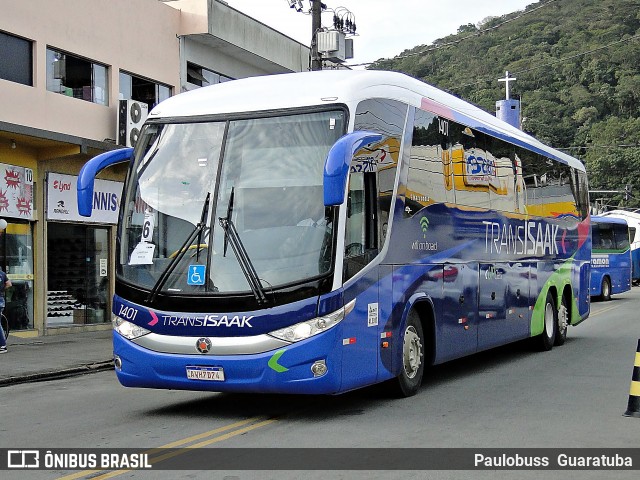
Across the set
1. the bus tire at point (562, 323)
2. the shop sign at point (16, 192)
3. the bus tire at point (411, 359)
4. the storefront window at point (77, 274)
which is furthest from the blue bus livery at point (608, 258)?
the bus tire at point (411, 359)

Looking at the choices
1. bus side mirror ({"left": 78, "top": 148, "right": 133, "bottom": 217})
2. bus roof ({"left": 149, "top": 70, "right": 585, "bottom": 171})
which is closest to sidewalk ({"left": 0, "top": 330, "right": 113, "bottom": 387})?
bus side mirror ({"left": 78, "top": 148, "right": 133, "bottom": 217})

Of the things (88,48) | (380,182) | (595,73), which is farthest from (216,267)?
(595,73)

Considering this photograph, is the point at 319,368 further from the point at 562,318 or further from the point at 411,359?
the point at 562,318

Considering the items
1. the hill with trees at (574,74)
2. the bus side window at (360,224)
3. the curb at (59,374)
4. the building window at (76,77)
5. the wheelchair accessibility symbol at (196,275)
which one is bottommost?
the curb at (59,374)

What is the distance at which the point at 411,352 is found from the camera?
10.8 metres

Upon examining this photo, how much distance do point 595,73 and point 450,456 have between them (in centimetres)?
8016

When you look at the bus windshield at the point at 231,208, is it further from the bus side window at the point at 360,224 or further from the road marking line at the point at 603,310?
the road marking line at the point at 603,310

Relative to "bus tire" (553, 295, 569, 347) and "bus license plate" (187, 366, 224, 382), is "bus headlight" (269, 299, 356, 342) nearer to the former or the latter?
"bus license plate" (187, 366, 224, 382)

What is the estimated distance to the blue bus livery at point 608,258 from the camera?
36094 mm

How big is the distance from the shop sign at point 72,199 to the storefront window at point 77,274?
30 cm

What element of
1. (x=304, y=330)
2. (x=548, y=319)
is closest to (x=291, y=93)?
(x=304, y=330)

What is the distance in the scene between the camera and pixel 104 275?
2317 centimetres

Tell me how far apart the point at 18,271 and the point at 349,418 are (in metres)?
12.7

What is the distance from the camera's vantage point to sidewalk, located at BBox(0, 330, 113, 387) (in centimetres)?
1436
